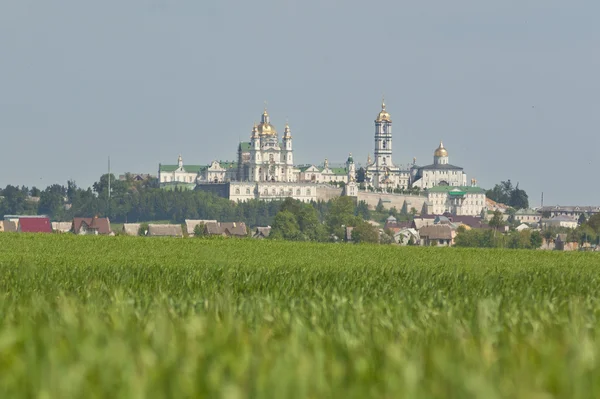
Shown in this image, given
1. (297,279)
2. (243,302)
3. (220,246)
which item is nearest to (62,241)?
(220,246)

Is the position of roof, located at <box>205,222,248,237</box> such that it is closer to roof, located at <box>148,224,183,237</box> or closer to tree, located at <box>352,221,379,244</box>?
roof, located at <box>148,224,183,237</box>

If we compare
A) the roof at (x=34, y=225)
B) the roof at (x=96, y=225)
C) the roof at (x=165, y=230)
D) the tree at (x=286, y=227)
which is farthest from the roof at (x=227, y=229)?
the roof at (x=34, y=225)

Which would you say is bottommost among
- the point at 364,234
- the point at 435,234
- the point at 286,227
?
the point at 364,234

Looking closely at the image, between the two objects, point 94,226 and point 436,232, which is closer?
point 94,226

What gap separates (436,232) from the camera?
160 m

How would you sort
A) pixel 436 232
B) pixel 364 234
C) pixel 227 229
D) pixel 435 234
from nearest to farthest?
pixel 227 229 → pixel 364 234 → pixel 435 234 → pixel 436 232

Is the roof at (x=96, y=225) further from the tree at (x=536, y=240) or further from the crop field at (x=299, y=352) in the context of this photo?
the crop field at (x=299, y=352)

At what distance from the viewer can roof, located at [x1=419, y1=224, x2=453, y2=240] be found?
15362cm

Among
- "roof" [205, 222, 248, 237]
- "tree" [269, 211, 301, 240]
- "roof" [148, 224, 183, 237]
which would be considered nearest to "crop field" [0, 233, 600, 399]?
"roof" [148, 224, 183, 237]

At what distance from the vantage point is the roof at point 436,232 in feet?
504

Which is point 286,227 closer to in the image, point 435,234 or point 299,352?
point 435,234

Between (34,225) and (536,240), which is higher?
(34,225)

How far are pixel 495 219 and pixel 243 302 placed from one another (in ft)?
579

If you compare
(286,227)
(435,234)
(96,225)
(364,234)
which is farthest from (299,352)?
(286,227)
